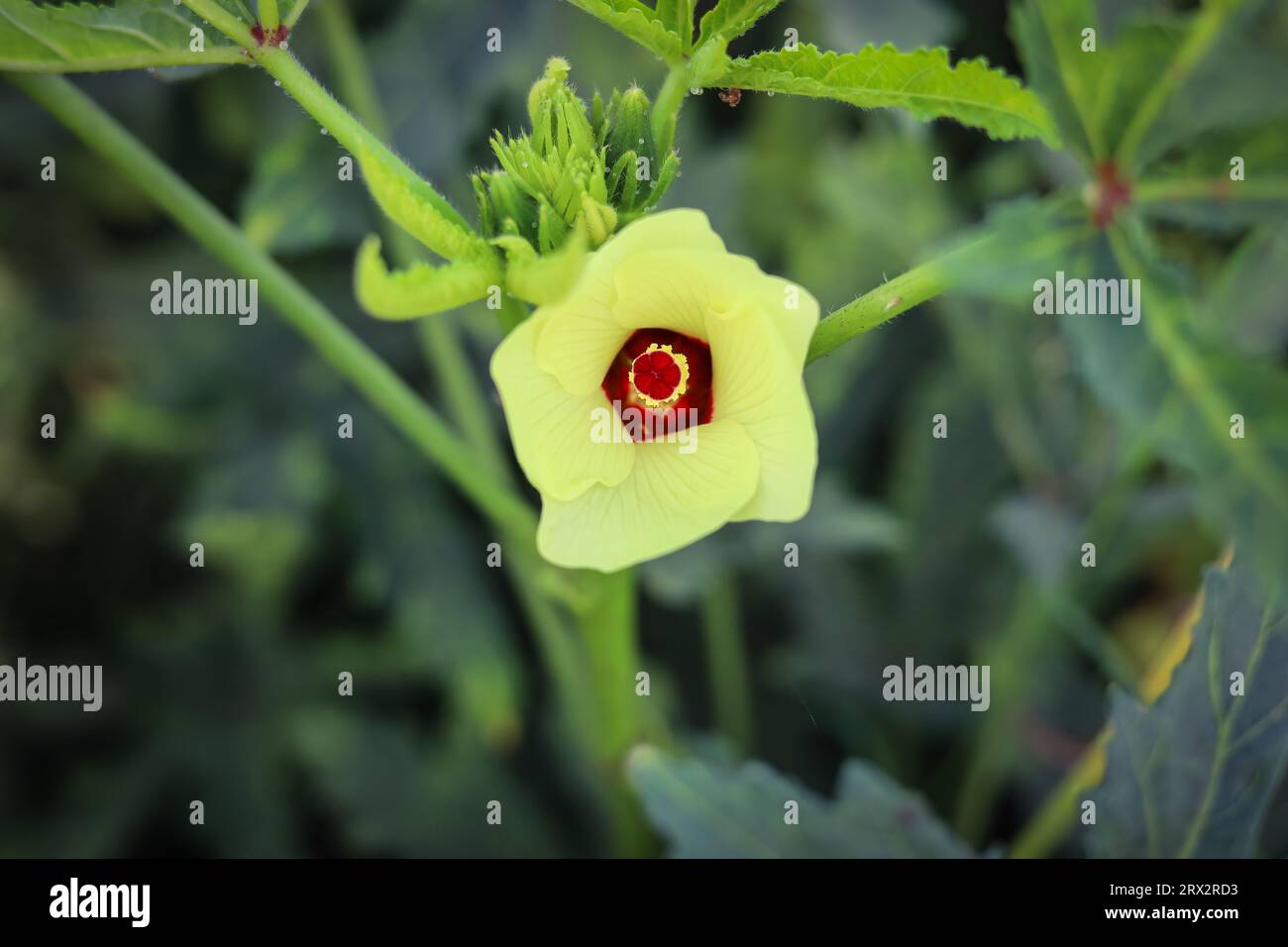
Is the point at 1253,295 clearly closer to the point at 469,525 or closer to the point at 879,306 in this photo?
the point at 879,306

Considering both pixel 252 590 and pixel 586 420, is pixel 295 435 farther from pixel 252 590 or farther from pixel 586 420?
pixel 586 420

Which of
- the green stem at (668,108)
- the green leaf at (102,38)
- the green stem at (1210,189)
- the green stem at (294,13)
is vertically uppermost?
the green stem at (294,13)

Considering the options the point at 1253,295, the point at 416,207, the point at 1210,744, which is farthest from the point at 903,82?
the point at 1253,295

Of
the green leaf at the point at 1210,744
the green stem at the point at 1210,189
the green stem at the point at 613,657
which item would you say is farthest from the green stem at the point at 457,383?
the green stem at the point at 1210,189

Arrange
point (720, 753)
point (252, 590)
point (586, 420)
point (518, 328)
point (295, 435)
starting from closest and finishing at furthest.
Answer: point (518, 328) → point (586, 420) → point (720, 753) → point (295, 435) → point (252, 590)

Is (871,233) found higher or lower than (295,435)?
higher

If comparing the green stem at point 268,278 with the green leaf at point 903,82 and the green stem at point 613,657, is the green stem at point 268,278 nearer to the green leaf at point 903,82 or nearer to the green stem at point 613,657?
the green stem at point 613,657
